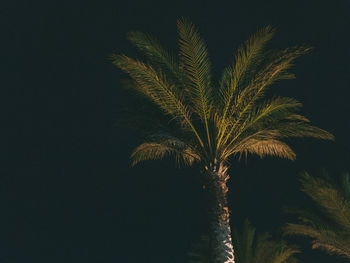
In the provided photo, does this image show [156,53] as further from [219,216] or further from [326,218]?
[326,218]

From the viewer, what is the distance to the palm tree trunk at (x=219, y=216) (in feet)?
38.1

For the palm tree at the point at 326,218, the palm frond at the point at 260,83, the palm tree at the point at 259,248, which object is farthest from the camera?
the palm tree at the point at 259,248

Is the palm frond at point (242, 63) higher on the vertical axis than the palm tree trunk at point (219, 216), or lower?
higher

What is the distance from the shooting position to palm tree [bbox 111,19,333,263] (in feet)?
38.0

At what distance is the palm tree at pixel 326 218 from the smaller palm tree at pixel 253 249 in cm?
155

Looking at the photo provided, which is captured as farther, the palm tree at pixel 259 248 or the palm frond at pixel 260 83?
the palm tree at pixel 259 248

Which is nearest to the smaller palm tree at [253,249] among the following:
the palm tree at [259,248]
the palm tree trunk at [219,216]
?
the palm tree at [259,248]

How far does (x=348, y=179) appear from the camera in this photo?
55.9ft

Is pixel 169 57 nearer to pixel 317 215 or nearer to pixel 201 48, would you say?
pixel 201 48

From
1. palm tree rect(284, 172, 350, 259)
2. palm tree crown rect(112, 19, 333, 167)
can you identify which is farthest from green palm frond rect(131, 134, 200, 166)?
palm tree rect(284, 172, 350, 259)

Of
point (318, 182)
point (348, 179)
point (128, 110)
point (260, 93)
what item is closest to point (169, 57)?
point (128, 110)

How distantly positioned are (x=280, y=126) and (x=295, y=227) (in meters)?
5.87

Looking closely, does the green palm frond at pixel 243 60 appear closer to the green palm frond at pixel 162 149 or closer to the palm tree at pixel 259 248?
the green palm frond at pixel 162 149

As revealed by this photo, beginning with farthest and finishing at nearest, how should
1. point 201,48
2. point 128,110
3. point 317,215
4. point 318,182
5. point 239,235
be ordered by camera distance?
point 239,235 < point 317,215 < point 318,182 < point 128,110 < point 201,48
